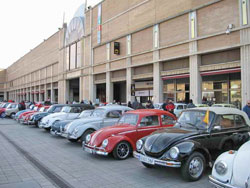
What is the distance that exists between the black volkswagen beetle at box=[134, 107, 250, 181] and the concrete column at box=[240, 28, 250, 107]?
12448 millimetres

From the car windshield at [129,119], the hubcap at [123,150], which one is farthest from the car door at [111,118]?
the hubcap at [123,150]

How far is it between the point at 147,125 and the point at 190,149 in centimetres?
259

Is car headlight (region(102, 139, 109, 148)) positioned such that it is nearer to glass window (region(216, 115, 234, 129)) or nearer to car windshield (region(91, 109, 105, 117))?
car windshield (region(91, 109, 105, 117))

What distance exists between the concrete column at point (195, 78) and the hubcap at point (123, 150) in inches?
588

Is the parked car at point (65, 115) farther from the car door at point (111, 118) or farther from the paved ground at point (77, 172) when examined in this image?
the paved ground at point (77, 172)

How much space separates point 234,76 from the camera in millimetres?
20641

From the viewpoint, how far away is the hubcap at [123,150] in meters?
7.09

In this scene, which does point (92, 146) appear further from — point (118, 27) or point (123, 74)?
point (118, 27)

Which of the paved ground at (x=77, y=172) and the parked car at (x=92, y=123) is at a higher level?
the parked car at (x=92, y=123)

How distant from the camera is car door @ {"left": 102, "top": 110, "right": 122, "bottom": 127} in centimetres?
929

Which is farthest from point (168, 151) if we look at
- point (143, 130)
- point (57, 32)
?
point (57, 32)

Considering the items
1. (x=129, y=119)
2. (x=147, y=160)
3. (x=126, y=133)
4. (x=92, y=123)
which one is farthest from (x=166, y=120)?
(x=92, y=123)

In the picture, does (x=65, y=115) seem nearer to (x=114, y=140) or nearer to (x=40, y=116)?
(x=40, y=116)

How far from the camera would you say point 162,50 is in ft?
80.8
